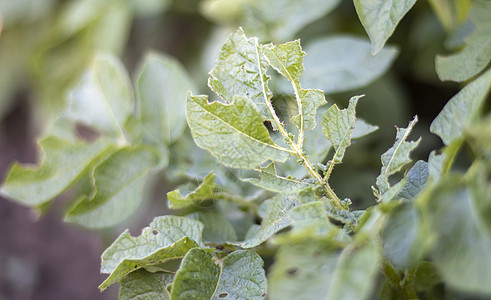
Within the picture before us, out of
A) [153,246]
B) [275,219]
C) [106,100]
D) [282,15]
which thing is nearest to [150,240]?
[153,246]

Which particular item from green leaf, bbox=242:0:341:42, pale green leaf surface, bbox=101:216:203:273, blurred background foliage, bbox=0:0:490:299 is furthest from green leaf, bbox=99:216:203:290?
green leaf, bbox=242:0:341:42

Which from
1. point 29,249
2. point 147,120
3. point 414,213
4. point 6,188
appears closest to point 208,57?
point 147,120

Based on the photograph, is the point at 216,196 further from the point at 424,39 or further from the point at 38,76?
the point at 38,76

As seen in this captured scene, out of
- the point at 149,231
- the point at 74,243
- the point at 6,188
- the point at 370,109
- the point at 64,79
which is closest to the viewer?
the point at 149,231

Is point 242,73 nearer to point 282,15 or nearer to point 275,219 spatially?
point 275,219

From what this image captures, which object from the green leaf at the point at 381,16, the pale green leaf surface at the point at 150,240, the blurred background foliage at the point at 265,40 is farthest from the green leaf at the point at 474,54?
the pale green leaf surface at the point at 150,240

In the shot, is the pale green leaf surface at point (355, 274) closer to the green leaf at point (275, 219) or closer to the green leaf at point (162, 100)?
the green leaf at point (275, 219)
